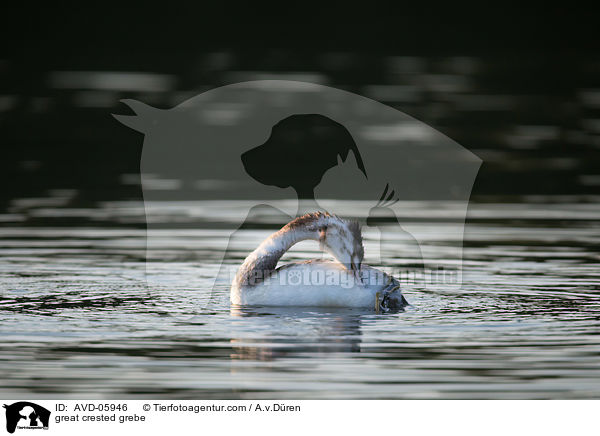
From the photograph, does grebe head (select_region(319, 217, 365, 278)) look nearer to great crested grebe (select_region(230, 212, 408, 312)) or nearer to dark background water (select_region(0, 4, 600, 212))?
great crested grebe (select_region(230, 212, 408, 312))

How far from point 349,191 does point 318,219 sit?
4.95 metres

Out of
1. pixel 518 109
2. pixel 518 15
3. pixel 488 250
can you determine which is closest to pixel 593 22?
pixel 518 15

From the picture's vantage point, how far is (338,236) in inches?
408

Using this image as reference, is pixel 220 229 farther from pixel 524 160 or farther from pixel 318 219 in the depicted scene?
pixel 524 160

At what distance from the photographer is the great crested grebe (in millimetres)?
10086

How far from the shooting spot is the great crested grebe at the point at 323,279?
10086 mm

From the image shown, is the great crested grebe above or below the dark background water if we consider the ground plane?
below

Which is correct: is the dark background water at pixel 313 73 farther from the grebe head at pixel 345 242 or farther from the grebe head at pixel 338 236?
the grebe head at pixel 345 242

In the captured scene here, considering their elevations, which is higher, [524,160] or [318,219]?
[524,160]

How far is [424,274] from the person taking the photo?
11.7m
